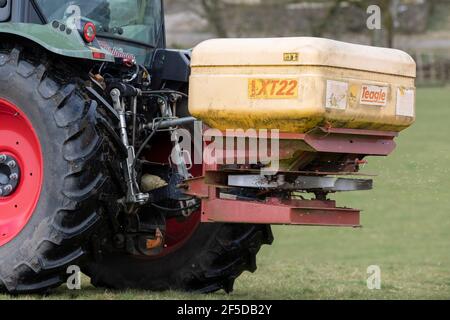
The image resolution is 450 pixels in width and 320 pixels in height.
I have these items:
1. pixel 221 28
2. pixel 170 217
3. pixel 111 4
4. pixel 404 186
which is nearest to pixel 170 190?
pixel 170 217

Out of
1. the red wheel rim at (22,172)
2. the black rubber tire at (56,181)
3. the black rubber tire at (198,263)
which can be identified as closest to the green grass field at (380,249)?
the black rubber tire at (198,263)

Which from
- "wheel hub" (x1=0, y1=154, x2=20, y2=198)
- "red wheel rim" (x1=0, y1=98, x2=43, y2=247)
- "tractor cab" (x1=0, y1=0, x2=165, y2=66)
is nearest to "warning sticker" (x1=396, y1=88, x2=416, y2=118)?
"tractor cab" (x1=0, y1=0, x2=165, y2=66)

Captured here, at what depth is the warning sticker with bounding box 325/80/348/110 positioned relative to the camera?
18.9ft

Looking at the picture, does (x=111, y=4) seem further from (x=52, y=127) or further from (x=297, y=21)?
(x=297, y=21)

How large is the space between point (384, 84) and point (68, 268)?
6.76ft

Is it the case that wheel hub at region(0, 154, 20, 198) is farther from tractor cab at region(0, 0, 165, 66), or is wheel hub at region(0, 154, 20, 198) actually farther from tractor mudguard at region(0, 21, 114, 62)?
tractor cab at region(0, 0, 165, 66)

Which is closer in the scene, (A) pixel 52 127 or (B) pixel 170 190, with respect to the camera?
(A) pixel 52 127

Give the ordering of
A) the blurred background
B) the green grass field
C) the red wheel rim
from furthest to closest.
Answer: the blurred background → the green grass field → the red wheel rim

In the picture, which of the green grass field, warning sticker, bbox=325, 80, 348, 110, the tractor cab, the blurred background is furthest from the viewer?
the blurred background

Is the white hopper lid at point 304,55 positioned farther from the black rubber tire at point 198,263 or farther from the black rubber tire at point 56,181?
the black rubber tire at point 198,263

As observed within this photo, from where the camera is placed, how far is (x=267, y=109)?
19.2ft

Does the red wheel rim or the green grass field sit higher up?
the red wheel rim

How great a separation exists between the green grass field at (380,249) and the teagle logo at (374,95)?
1.77 m

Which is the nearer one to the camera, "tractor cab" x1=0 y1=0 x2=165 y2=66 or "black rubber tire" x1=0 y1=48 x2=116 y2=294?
"black rubber tire" x1=0 y1=48 x2=116 y2=294
